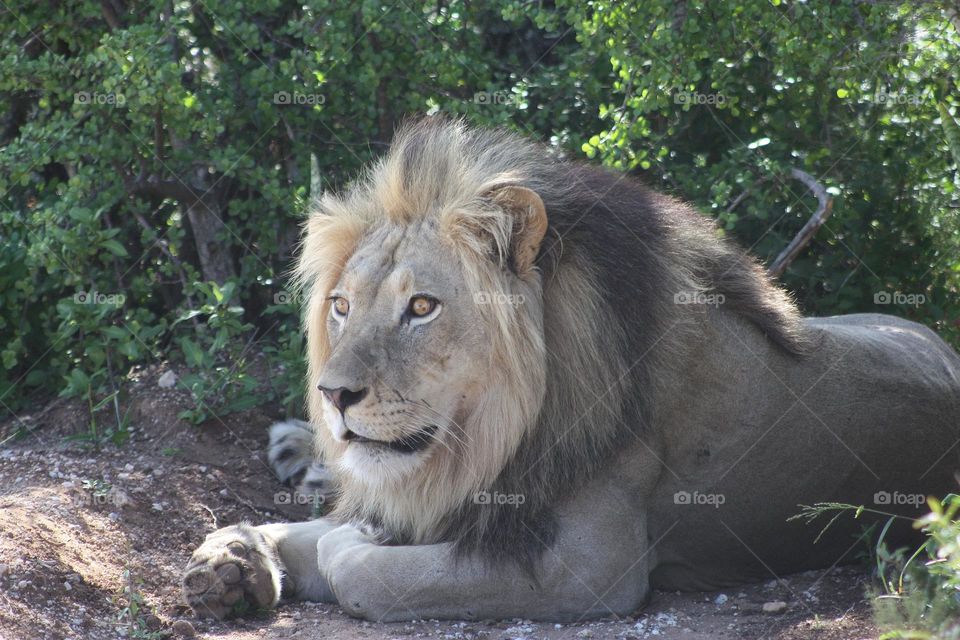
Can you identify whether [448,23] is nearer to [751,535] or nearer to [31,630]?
[751,535]

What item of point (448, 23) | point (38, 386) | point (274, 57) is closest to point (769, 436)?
point (448, 23)

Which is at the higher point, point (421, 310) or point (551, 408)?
point (421, 310)

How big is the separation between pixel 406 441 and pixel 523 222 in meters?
0.85

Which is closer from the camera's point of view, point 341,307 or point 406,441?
point 406,441

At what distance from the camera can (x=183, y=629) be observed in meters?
3.97

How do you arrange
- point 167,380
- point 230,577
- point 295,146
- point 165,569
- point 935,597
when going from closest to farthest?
point 935,597
point 230,577
point 165,569
point 167,380
point 295,146

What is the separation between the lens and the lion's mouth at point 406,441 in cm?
400

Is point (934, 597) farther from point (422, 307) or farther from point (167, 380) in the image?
point (167, 380)

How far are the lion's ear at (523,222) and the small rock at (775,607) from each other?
1450 mm

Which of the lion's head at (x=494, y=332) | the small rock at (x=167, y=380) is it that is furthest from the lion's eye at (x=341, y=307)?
the small rock at (x=167, y=380)

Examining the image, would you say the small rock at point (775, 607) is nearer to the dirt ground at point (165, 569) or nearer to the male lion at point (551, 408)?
the dirt ground at point (165, 569)

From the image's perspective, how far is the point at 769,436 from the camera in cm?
442

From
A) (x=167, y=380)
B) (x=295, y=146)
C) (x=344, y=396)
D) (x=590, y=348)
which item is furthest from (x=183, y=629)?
(x=295, y=146)

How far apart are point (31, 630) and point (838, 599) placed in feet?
8.89
